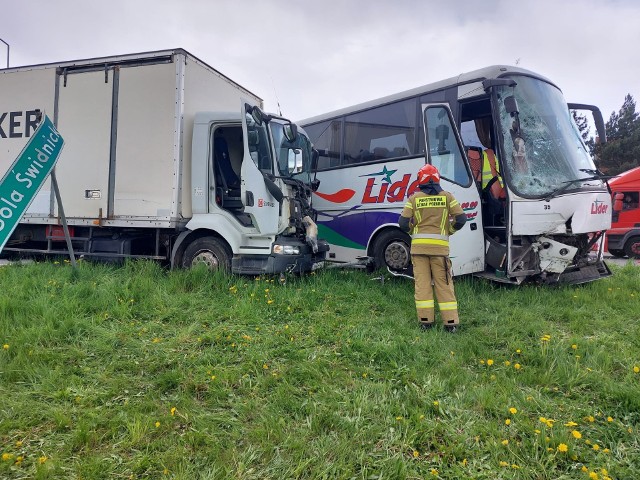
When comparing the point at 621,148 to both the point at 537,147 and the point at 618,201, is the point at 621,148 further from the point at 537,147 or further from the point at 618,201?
the point at 537,147

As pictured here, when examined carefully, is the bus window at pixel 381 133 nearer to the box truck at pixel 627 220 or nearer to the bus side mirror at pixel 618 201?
the box truck at pixel 627 220

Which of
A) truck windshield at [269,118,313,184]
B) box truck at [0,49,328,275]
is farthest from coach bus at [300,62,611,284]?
box truck at [0,49,328,275]

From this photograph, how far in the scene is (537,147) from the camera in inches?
219

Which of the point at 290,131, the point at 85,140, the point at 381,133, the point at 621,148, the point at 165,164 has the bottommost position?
the point at 165,164

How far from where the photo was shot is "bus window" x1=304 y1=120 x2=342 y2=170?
7883mm

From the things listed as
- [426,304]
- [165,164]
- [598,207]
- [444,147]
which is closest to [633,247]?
[598,207]

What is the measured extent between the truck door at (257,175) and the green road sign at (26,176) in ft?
7.09

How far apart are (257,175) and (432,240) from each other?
8.11 feet

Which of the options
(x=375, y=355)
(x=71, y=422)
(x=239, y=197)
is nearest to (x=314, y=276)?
(x=239, y=197)

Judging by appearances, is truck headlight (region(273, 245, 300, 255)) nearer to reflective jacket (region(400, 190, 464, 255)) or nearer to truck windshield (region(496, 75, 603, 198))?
reflective jacket (region(400, 190, 464, 255))

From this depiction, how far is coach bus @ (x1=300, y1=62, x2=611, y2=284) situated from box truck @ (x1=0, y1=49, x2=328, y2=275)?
1326 mm

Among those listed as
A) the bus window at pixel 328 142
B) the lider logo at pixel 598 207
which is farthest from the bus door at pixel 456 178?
the bus window at pixel 328 142

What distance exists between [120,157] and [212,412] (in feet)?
15.0

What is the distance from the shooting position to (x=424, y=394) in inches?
115
